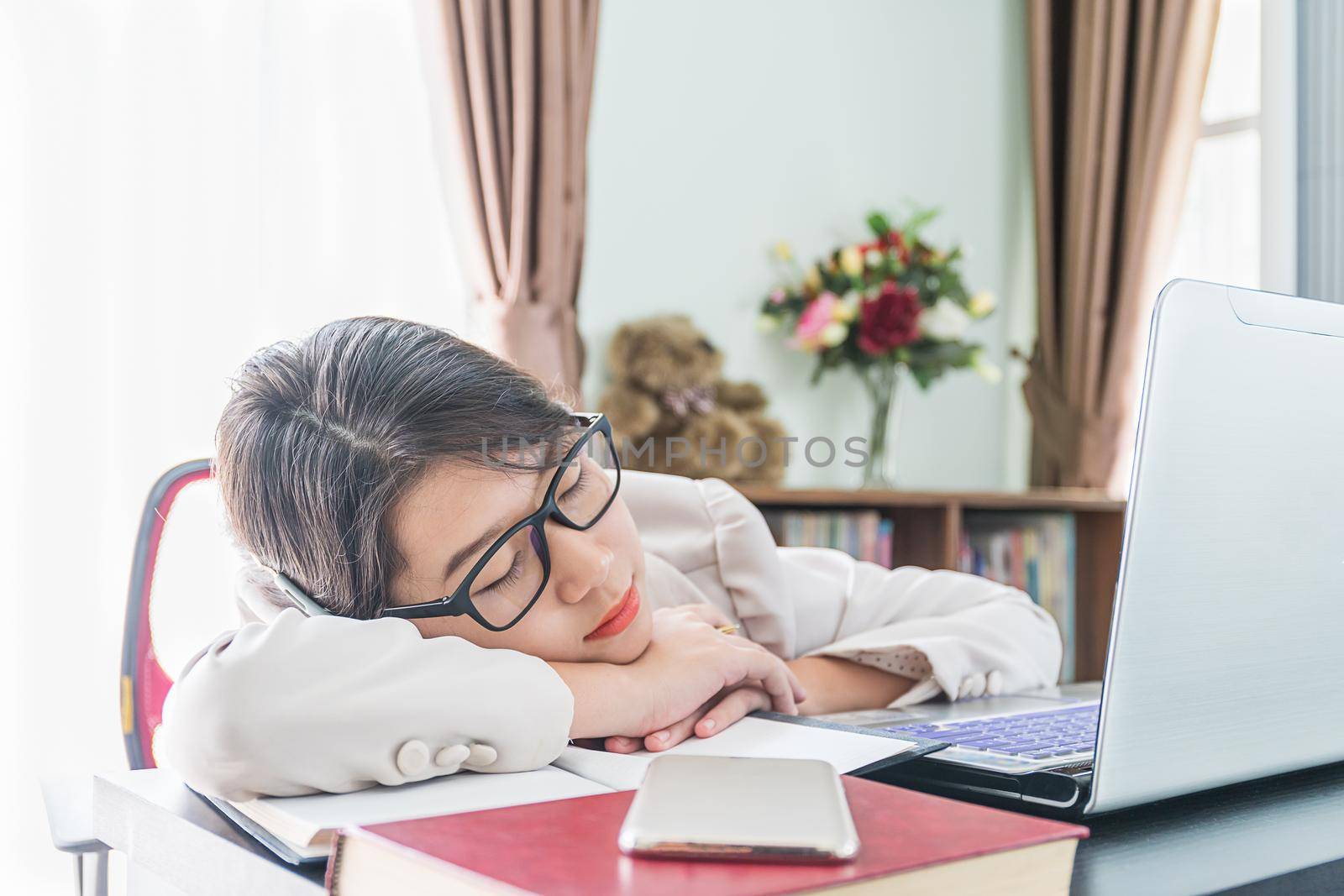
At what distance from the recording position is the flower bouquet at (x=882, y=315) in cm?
273

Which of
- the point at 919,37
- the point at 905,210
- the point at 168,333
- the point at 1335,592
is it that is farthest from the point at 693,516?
the point at 919,37

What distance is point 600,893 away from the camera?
1.14ft

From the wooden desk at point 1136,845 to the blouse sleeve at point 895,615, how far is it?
400mm

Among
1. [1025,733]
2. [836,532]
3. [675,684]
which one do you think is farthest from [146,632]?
[836,532]

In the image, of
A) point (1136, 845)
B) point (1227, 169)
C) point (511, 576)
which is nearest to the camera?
point (1136, 845)

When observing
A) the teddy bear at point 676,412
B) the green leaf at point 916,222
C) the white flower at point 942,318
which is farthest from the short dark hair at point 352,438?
the green leaf at point 916,222

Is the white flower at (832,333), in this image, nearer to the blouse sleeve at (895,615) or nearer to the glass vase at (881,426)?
the glass vase at (881,426)

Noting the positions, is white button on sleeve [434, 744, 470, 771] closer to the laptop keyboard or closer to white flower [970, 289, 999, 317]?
the laptop keyboard

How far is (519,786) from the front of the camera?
1.91 feet

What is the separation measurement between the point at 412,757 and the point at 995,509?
242cm

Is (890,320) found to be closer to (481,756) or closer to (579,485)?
(579,485)

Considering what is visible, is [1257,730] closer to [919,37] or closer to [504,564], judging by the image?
[504,564]

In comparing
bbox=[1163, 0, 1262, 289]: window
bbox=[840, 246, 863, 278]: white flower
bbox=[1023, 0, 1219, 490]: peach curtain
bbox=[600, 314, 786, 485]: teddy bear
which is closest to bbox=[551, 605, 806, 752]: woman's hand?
bbox=[600, 314, 786, 485]: teddy bear

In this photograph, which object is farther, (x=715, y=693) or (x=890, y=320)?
(x=890, y=320)
